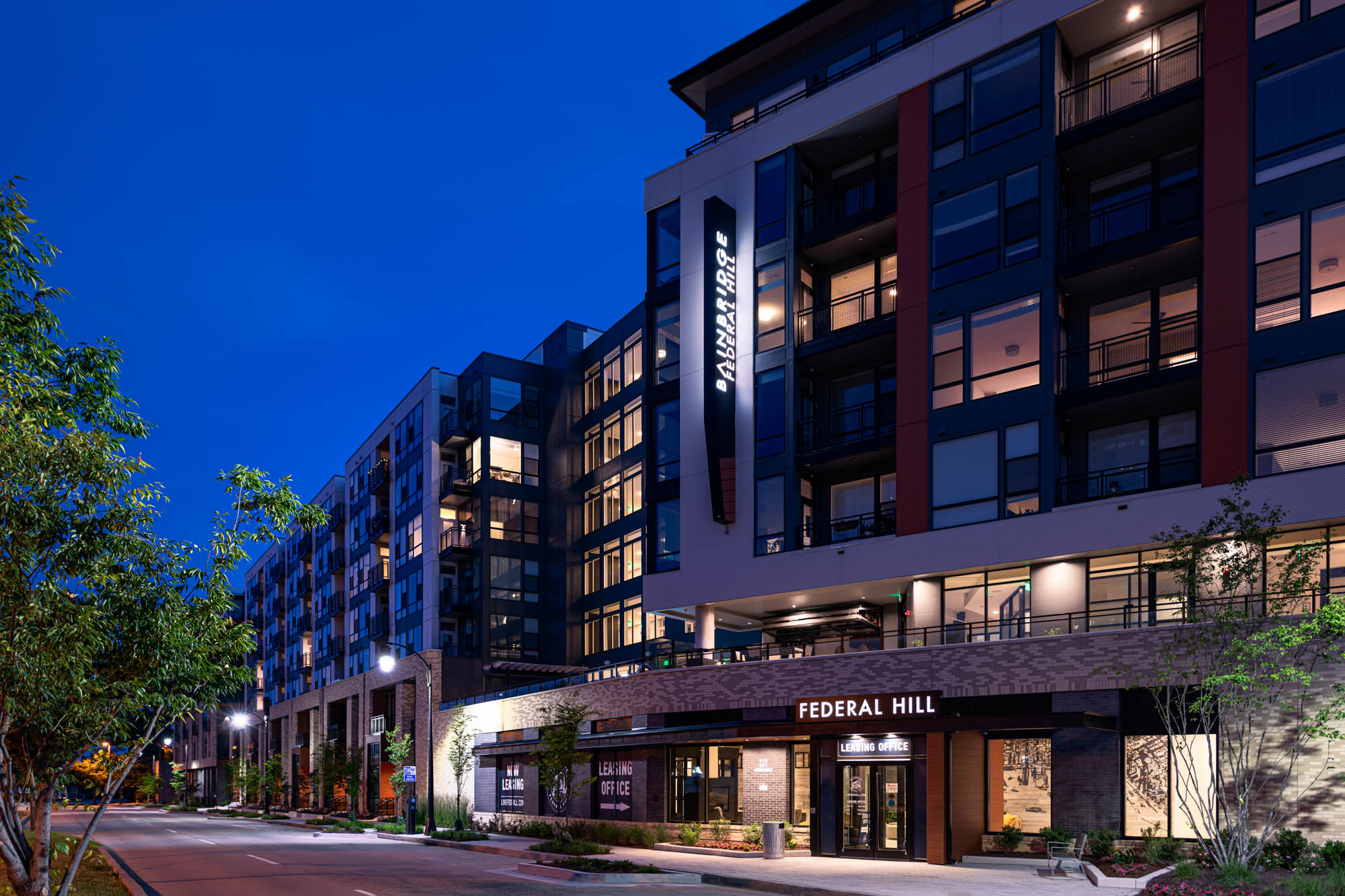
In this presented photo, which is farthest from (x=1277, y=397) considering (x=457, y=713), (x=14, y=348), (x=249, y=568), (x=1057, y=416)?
(x=249, y=568)

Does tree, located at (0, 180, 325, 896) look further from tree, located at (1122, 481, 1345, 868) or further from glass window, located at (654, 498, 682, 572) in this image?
glass window, located at (654, 498, 682, 572)

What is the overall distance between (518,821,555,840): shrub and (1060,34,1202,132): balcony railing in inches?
1246

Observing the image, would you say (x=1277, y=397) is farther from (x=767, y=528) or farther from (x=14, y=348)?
(x=14, y=348)

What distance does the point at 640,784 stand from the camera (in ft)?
131

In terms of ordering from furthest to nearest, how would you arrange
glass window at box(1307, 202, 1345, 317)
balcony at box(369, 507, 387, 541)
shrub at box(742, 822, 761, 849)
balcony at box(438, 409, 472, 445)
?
balcony at box(369, 507, 387, 541)
balcony at box(438, 409, 472, 445)
shrub at box(742, 822, 761, 849)
glass window at box(1307, 202, 1345, 317)

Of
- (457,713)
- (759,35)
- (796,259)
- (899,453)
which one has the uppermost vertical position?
(759,35)

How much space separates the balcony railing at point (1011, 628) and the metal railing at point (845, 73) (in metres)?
Result: 19.3

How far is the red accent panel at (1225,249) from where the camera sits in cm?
2833

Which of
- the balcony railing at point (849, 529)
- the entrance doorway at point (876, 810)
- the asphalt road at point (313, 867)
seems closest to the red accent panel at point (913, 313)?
the balcony railing at point (849, 529)

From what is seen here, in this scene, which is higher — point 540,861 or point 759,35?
point 759,35

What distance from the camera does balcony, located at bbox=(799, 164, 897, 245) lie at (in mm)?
37625

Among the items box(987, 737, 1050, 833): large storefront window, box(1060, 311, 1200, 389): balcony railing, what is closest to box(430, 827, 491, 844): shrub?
box(987, 737, 1050, 833): large storefront window

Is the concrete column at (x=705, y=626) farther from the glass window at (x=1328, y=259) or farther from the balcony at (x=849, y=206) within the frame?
the glass window at (x=1328, y=259)

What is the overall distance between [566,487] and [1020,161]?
131 feet
